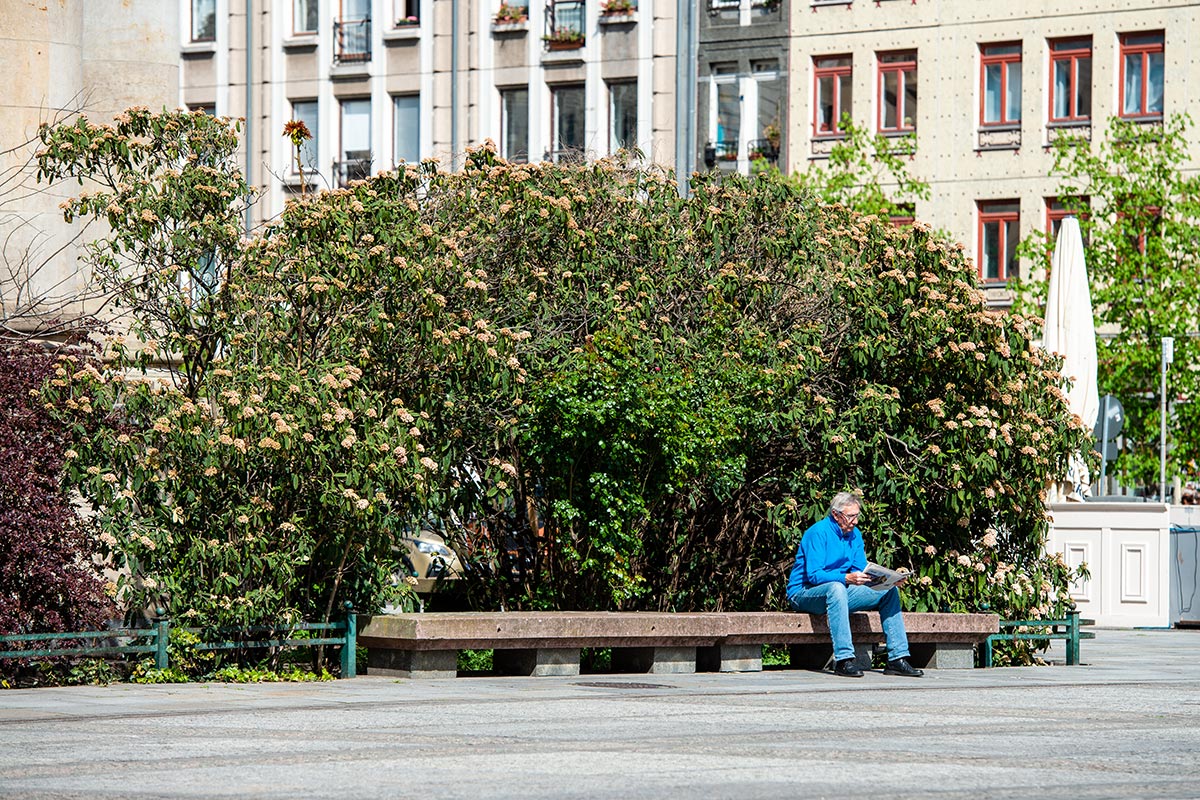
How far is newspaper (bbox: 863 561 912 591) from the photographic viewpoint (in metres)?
17.2

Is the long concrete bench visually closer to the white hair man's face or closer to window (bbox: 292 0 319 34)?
the white hair man's face

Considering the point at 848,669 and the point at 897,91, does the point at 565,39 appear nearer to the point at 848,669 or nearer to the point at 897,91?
the point at 897,91

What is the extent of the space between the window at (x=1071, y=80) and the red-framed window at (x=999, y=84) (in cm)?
84

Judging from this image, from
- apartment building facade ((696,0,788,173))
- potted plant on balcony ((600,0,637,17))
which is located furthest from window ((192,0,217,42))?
apartment building facade ((696,0,788,173))

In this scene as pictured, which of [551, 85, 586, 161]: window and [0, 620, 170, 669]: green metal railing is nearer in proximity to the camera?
[0, 620, 170, 669]: green metal railing

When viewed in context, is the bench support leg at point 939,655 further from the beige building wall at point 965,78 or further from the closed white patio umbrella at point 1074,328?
the beige building wall at point 965,78

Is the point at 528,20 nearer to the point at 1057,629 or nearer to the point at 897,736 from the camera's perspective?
the point at 1057,629

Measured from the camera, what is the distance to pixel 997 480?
18.5 metres

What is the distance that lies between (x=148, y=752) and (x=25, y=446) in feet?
17.5

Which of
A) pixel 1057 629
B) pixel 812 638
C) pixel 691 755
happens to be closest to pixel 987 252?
pixel 1057 629

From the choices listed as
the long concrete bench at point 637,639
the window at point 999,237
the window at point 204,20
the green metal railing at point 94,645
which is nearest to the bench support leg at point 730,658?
the long concrete bench at point 637,639

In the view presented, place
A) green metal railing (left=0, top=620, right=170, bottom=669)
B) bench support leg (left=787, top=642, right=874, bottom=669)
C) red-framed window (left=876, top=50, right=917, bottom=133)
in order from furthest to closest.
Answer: red-framed window (left=876, top=50, right=917, bottom=133) → bench support leg (left=787, top=642, right=874, bottom=669) → green metal railing (left=0, top=620, right=170, bottom=669)

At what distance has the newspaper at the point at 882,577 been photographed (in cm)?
1719

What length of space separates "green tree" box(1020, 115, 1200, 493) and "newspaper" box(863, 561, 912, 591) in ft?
96.6
